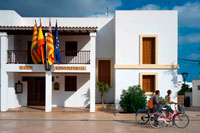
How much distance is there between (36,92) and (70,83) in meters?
2.86

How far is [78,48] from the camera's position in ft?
53.2

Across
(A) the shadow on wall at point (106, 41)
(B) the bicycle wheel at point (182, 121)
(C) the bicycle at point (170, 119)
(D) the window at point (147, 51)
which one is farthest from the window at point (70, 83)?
(B) the bicycle wheel at point (182, 121)

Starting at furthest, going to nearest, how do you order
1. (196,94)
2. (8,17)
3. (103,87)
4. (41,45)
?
(196,94), (8,17), (103,87), (41,45)

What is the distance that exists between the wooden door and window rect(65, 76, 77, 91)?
6.25 ft

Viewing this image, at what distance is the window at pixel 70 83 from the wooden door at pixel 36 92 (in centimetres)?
190

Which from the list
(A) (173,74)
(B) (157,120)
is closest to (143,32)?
(A) (173,74)

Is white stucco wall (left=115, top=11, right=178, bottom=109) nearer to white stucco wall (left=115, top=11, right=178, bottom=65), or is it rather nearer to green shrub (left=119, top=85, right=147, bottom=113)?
white stucco wall (left=115, top=11, right=178, bottom=65)

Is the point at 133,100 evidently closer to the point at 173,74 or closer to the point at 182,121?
the point at 173,74

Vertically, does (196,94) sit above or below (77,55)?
below

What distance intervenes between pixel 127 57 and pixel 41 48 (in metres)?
5.99

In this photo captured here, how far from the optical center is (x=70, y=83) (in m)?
16.2

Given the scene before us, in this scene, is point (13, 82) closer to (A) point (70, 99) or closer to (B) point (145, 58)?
(A) point (70, 99)

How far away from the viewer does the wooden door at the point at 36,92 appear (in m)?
16.2

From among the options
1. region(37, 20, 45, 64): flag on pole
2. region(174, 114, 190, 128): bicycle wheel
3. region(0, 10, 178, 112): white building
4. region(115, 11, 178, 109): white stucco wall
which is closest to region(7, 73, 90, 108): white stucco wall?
region(0, 10, 178, 112): white building
